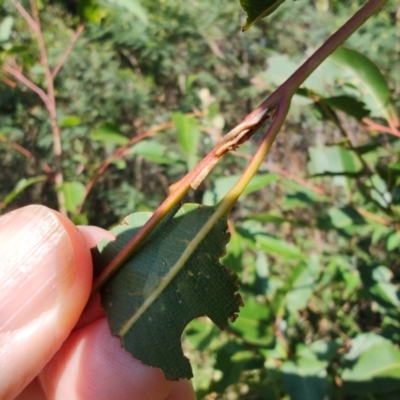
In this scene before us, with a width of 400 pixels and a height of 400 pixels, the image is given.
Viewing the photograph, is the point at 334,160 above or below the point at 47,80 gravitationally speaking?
below

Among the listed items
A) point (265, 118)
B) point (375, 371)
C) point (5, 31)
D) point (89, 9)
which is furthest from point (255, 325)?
point (5, 31)

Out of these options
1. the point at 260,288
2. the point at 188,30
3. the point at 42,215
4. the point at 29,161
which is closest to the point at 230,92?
the point at 188,30

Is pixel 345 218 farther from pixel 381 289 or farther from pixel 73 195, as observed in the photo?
pixel 73 195

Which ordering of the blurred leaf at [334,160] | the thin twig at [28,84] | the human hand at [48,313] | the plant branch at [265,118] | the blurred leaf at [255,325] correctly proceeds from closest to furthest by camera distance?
1. the plant branch at [265,118]
2. the human hand at [48,313]
3. the blurred leaf at [255,325]
4. the blurred leaf at [334,160]
5. the thin twig at [28,84]

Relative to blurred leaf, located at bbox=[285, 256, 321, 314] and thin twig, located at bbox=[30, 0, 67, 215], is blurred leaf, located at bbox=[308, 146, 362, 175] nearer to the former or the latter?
blurred leaf, located at bbox=[285, 256, 321, 314]

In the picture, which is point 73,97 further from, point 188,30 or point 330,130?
point 330,130

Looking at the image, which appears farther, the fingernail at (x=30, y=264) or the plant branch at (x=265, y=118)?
the fingernail at (x=30, y=264)

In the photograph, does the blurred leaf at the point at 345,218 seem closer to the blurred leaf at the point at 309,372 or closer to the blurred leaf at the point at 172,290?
the blurred leaf at the point at 309,372

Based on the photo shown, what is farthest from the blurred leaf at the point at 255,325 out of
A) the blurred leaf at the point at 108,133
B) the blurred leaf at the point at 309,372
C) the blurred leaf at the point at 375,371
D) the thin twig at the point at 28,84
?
the thin twig at the point at 28,84
